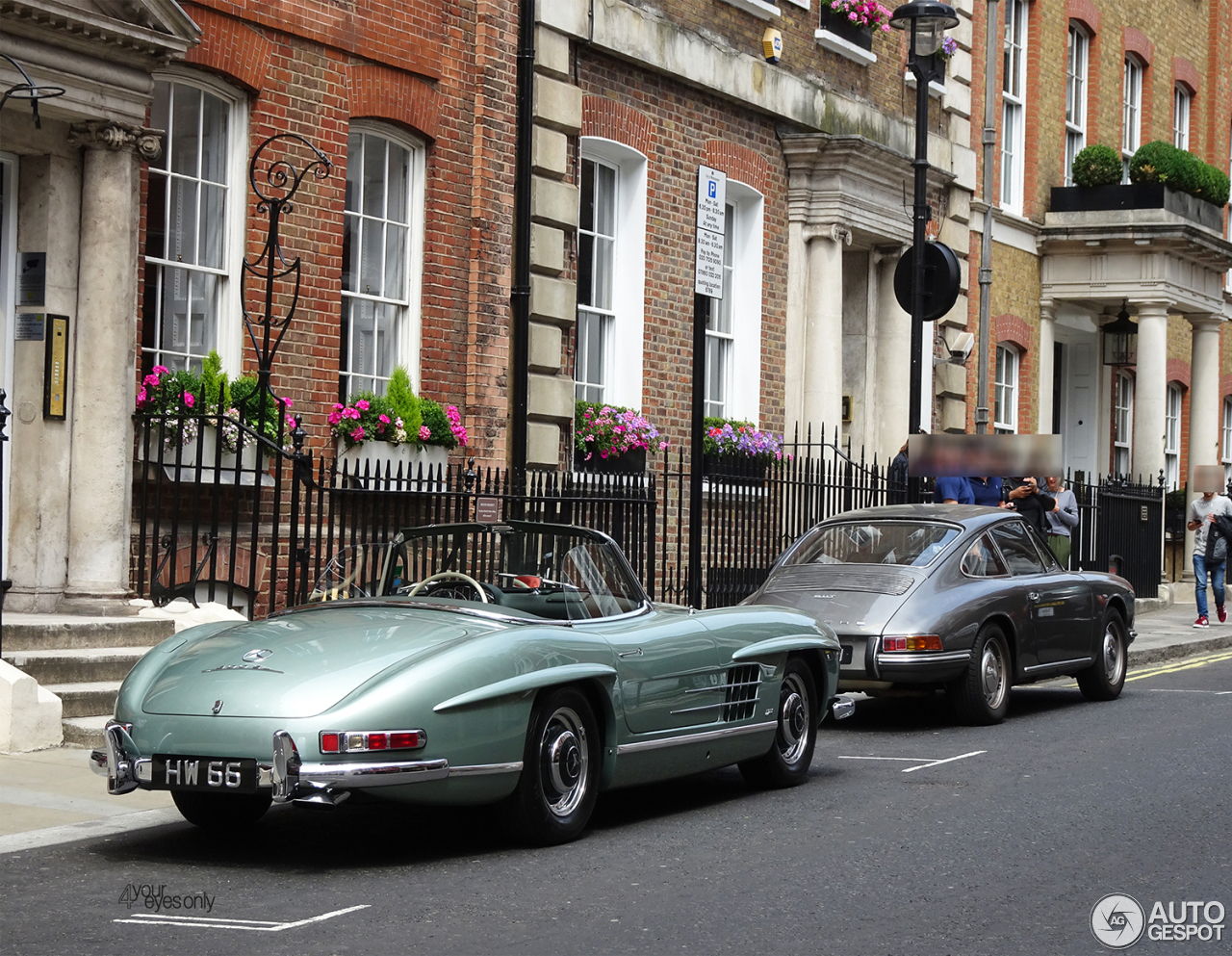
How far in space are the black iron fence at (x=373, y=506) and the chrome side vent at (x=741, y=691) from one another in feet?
11.5

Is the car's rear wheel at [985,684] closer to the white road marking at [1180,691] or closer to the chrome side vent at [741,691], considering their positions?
the white road marking at [1180,691]

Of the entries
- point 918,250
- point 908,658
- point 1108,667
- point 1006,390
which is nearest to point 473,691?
point 908,658

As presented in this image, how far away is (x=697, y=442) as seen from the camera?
1341cm

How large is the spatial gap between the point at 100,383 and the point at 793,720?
4875 millimetres

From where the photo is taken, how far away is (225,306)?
483 inches

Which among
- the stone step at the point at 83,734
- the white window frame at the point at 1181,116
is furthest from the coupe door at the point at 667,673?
the white window frame at the point at 1181,116

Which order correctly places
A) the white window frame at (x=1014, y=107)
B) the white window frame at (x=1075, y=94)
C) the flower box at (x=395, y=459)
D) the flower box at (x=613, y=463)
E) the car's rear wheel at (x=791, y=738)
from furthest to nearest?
1. the white window frame at (x=1075, y=94)
2. the white window frame at (x=1014, y=107)
3. the flower box at (x=613, y=463)
4. the flower box at (x=395, y=459)
5. the car's rear wheel at (x=791, y=738)

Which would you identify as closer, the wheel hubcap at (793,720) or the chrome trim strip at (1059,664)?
the wheel hubcap at (793,720)

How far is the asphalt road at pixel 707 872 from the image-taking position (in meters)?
5.50

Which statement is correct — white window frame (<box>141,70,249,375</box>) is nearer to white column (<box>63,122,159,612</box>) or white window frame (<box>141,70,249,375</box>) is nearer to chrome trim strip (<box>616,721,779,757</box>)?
white column (<box>63,122,159,612</box>)

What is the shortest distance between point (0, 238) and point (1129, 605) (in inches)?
339

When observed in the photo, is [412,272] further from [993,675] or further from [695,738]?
[695,738]

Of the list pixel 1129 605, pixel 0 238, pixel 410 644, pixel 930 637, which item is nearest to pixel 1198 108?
pixel 1129 605

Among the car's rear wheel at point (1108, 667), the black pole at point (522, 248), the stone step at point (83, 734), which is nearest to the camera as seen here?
the stone step at point (83, 734)
